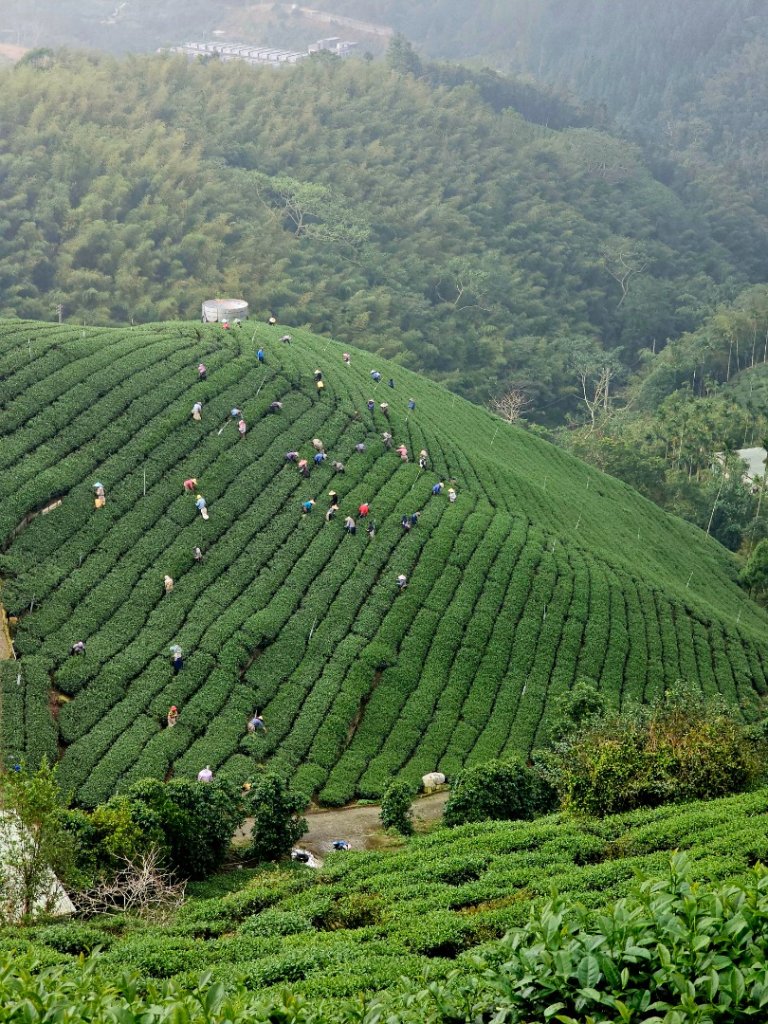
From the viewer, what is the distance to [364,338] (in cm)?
8675

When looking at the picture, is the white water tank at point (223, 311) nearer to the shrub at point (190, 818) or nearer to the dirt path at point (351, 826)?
the dirt path at point (351, 826)

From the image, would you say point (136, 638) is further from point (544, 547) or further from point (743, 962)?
point (743, 962)

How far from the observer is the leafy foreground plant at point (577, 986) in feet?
43.3

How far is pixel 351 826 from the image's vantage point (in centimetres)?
3198

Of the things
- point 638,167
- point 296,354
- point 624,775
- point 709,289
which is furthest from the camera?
point 638,167

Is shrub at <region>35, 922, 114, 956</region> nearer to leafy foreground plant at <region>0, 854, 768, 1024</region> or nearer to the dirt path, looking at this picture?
leafy foreground plant at <region>0, 854, 768, 1024</region>

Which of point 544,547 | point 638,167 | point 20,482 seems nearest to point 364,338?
point 544,547

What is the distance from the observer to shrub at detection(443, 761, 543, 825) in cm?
2998

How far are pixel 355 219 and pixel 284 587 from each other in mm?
66333

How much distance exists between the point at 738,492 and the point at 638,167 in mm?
72884

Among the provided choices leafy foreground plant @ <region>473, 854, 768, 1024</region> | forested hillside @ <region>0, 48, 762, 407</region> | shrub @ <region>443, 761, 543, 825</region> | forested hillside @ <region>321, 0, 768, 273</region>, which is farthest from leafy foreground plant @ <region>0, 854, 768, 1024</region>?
forested hillside @ <region>321, 0, 768, 273</region>

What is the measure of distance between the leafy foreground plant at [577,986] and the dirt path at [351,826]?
1589 cm

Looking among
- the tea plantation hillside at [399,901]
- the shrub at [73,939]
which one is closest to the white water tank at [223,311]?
the tea plantation hillside at [399,901]

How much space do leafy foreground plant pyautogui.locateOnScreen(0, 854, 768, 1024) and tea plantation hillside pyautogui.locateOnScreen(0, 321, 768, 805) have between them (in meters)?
17.7
